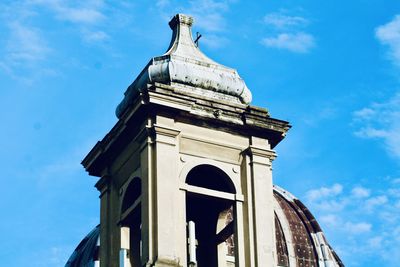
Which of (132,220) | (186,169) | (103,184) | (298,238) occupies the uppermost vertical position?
(298,238)

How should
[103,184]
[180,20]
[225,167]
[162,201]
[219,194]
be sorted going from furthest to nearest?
1. [180,20]
2. [103,184]
3. [225,167]
4. [219,194]
5. [162,201]

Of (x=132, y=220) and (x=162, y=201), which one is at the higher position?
(x=132, y=220)

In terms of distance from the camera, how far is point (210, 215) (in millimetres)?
49969

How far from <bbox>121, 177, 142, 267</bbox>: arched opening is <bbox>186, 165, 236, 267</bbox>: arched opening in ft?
4.63

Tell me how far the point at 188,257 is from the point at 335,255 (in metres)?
18.6

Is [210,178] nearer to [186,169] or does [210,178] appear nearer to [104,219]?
[186,169]

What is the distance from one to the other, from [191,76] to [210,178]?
111 inches

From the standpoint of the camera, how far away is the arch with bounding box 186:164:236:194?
157 feet

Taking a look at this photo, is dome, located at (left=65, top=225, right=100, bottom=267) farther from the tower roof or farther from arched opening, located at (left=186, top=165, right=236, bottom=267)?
the tower roof

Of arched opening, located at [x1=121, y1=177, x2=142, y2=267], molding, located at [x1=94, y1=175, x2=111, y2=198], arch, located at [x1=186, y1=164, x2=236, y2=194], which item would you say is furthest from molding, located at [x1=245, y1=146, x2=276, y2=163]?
molding, located at [x1=94, y1=175, x2=111, y2=198]

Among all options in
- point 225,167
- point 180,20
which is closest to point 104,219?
point 225,167

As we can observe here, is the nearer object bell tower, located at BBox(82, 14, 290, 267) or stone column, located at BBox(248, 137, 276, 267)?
bell tower, located at BBox(82, 14, 290, 267)

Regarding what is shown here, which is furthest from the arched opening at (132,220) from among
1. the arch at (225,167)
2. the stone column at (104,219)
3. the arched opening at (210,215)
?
the arch at (225,167)

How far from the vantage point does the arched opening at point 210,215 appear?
48.4 metres
